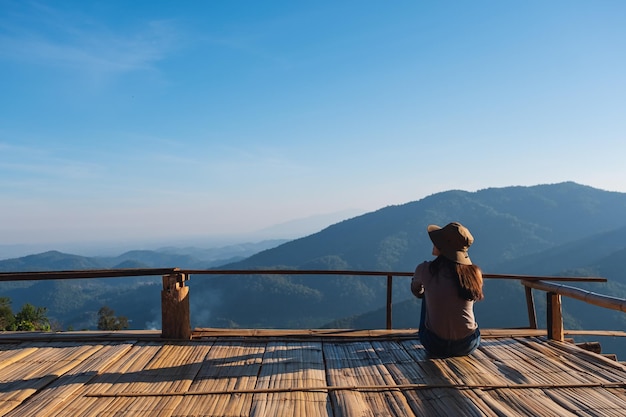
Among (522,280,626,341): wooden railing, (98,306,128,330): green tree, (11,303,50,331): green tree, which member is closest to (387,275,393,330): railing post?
(522,280,626,341): wooden railing

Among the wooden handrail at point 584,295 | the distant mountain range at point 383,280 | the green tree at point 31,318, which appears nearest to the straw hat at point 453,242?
the wooden handrail at point 584,295

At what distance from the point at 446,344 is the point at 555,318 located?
158 cm

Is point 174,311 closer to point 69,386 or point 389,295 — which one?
point 69,386

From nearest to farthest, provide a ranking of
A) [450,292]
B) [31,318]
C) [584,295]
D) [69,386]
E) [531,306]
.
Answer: [69,386] → [450,292] → [584,295] → [531,306] → [31,318]

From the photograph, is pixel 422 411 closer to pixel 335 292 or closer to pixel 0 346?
pixel 0 346

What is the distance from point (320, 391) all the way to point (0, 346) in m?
3.45

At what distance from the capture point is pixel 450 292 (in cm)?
392

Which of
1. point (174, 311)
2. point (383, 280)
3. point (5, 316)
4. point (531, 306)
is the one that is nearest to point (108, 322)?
point (5, 316)

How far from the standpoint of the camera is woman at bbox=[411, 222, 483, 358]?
12.9 feet

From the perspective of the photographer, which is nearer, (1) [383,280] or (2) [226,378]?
(2) [226,378]

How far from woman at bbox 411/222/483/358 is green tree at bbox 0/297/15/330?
28616 mm

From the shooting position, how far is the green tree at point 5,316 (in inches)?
1025

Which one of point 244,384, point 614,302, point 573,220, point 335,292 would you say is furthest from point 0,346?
point 573,220

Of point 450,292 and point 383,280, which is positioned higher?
point 450,292
